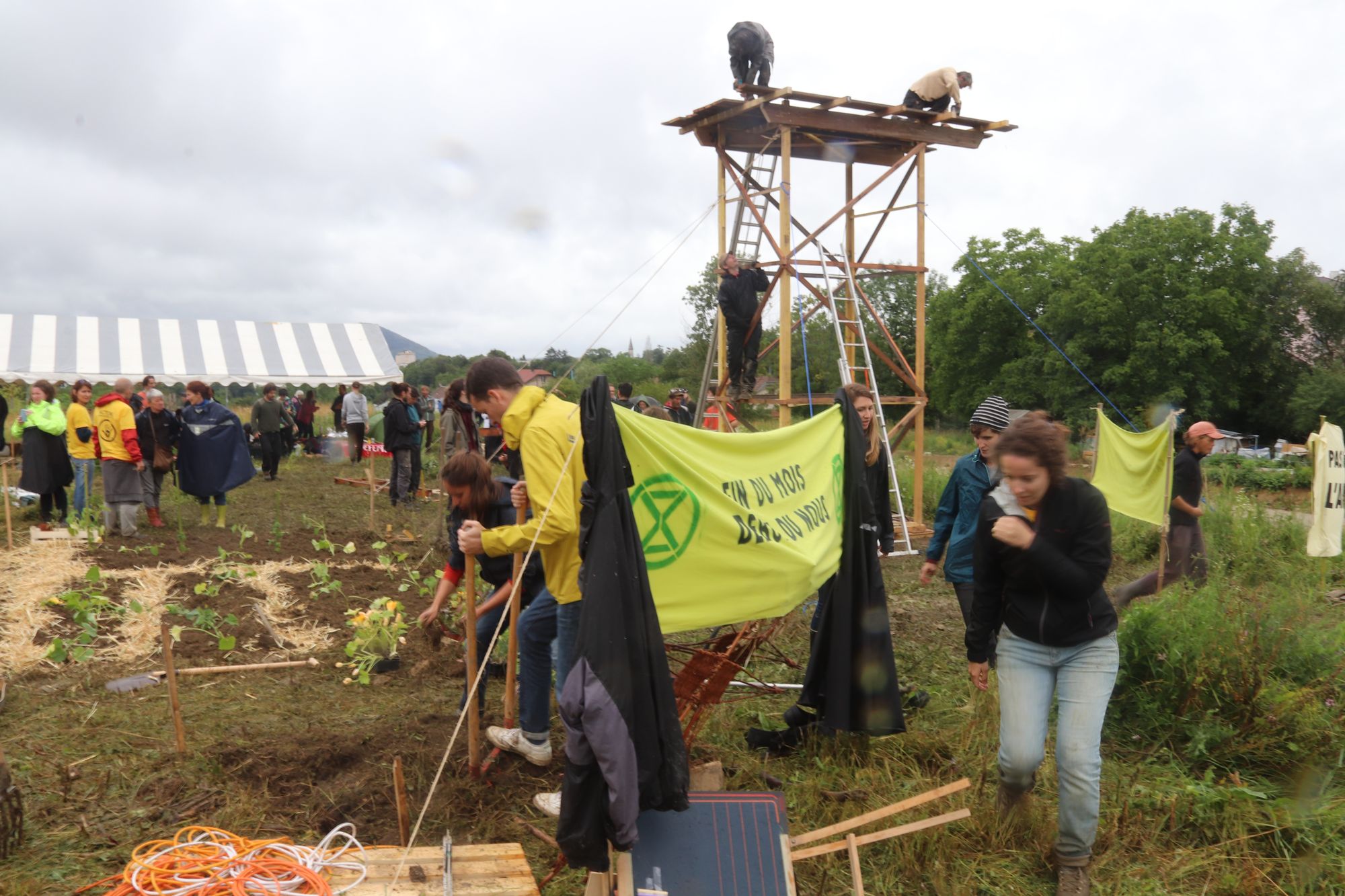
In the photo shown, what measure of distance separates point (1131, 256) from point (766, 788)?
36.4m

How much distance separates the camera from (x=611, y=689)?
3.09 metres

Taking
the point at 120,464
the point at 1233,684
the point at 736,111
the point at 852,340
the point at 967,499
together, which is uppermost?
the point at 736,111

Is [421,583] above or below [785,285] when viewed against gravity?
below

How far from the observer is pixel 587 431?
3.37m

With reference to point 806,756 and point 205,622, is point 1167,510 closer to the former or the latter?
point 806,756

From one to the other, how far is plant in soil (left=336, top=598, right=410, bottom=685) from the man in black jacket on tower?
6.10 metres

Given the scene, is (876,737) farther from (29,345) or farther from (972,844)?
(29,345)

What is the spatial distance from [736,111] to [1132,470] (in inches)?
235

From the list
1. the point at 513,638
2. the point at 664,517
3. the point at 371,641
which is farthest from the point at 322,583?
the point at 664,517

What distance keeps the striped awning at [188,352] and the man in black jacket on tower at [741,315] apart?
13179 mm

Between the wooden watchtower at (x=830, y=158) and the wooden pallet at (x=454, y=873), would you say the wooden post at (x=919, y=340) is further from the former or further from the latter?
the wooden pallet at (x=454, y=873)

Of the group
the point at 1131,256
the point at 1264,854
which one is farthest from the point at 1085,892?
the point at 1131,256

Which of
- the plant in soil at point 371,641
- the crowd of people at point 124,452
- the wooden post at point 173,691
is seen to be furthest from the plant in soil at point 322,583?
the wooden post at point 173,691

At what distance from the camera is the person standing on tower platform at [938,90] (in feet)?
36.5
